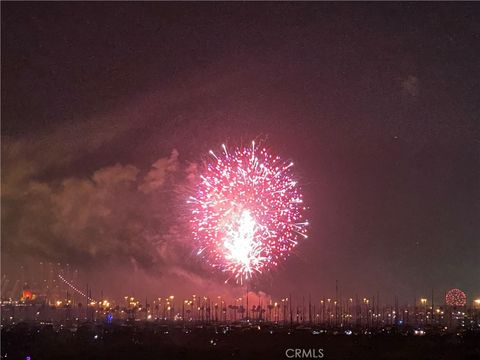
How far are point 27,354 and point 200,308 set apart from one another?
471 feet

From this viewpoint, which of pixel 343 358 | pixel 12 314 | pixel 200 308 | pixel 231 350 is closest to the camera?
pixel 343 358

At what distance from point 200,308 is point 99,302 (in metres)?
33.3

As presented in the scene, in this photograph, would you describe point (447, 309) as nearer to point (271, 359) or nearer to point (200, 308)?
point (200, 308)

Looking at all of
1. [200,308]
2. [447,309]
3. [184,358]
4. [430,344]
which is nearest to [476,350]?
[430,344]

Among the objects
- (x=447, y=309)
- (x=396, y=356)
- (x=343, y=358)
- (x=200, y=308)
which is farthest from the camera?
(x=200, y=308)

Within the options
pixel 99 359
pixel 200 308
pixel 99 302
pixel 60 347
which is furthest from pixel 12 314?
pixel 99 359

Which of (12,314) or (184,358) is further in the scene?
(12,314)

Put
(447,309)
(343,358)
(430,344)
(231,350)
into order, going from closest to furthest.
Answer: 1. (343,358)
2. (231,350)
3. (430,344)
4. (447,309)

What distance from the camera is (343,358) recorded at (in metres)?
43.0

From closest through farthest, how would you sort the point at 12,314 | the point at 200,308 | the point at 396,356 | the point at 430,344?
the point at 396,356 → the point at 430,344 → the point at 12,314 → the point at 200,308

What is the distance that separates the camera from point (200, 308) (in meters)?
186

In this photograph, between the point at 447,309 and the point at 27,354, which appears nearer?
the point at 27,354

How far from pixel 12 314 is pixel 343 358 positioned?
131767mm

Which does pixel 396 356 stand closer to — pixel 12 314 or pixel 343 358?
pixel 343 358
